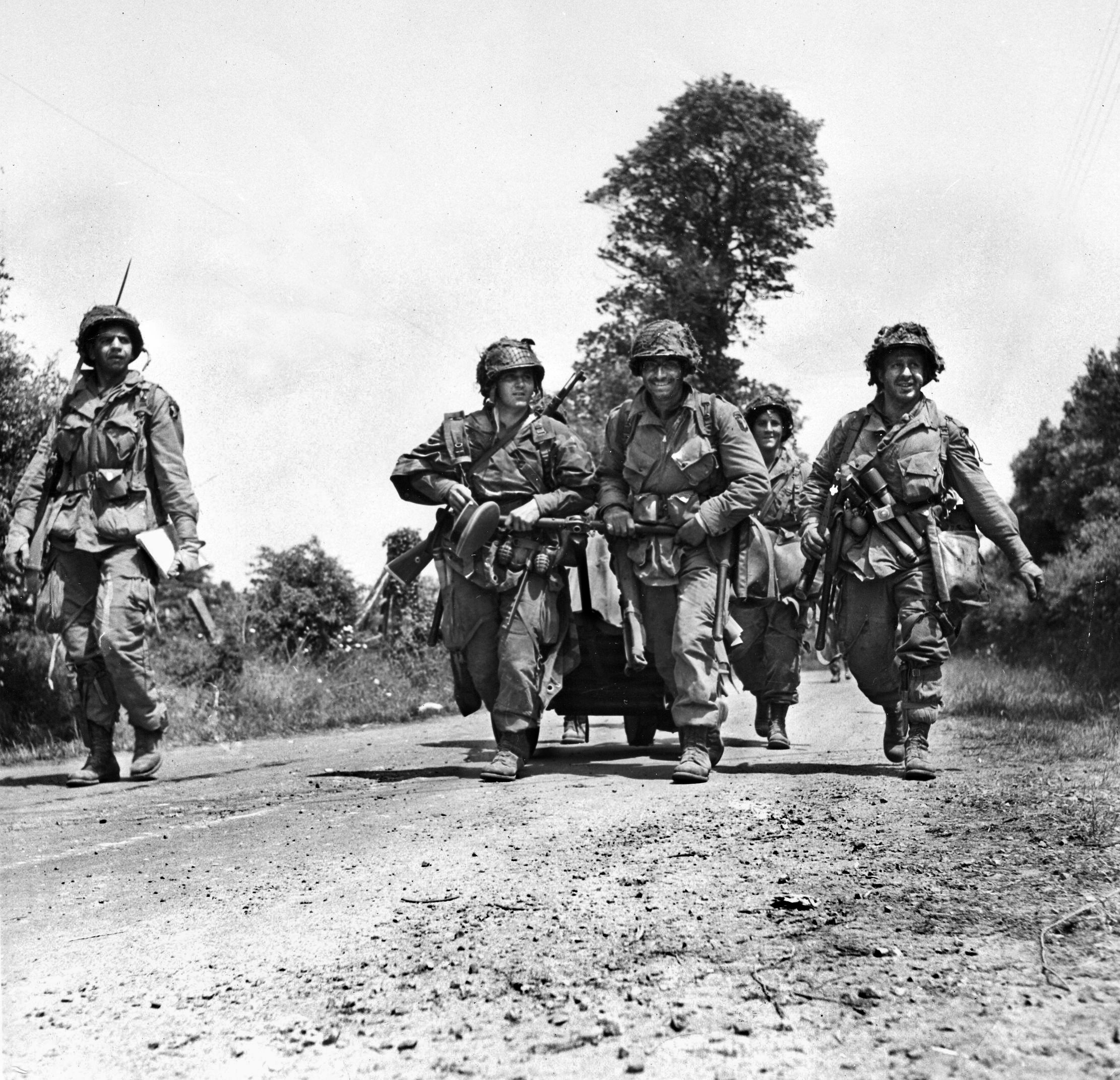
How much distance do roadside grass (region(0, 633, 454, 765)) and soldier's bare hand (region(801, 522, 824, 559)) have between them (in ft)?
19.1

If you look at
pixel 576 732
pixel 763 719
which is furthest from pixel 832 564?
pixel 576 732

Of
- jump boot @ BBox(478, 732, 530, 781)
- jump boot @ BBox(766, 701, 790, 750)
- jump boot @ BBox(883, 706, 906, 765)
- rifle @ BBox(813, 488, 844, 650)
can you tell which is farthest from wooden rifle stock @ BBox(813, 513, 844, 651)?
jump boot @ BBox(478, 732, 530, 781)

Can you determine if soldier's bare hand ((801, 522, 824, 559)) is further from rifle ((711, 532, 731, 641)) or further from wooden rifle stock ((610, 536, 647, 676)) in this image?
wooden rifle stock ((610, 536, 647, 676))

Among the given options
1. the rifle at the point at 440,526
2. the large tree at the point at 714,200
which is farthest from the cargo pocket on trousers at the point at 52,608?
the large tree at the point at 714,200

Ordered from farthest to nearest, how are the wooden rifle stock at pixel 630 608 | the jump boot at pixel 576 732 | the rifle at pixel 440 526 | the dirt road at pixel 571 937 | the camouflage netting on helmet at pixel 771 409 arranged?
the camouflage netting on helmet at pixel 771 409 → the jump boot at pixel 576 732 → the rifle at pixel 440 526 → the wooden rifle stock at pixel 630 608 → the dirt road at pixel 571 937

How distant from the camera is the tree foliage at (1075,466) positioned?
66.4 feet

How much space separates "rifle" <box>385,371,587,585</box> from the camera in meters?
7.54

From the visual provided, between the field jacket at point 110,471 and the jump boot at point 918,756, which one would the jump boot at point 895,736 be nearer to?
the jump boot at point 918,756

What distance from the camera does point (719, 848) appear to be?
15.5 feet

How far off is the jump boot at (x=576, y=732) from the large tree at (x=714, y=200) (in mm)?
21606

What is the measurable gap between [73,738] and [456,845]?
746 centimetres

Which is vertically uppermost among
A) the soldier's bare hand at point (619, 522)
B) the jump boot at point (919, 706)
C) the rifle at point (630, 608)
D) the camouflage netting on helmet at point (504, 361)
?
the camouflage netting on helmet at point (504, 361)

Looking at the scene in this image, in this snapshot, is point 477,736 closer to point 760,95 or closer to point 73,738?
point 73,738

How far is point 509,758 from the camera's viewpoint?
23.6ft
